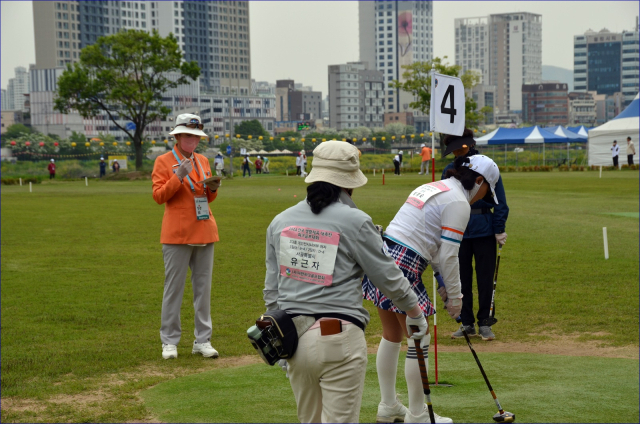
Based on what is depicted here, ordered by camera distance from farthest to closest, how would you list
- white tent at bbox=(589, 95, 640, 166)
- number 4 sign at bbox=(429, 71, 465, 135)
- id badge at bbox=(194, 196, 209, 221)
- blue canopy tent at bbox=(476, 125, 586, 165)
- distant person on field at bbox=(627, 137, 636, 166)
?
blue canopy tent at bbox=(476, 125, 586, 165) → white tent at bbox=(589, 95, 640, 166) → distant person on field at bbox=(627, 137, 636, 166) → id badge at bbox=(194, 196, 209, 221) → number 4 sign at bbox=(429, 71, 465, 135)

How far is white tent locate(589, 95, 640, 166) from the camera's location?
52.8 metres

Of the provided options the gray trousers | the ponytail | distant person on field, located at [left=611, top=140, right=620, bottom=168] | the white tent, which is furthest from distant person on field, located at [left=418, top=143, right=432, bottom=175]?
the ponytail

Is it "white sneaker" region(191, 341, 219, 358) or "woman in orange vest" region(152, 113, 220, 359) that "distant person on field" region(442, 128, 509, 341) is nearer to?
"white sneaker" region(191, 341, 219, 358)

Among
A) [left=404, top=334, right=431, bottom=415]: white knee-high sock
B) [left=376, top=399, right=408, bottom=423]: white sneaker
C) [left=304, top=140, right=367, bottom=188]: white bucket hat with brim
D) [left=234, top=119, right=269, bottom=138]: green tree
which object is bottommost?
[left=376, top=399, right=408, bottom=423]: white sneaker

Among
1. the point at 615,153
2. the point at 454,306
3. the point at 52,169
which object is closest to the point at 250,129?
the point at 52,169

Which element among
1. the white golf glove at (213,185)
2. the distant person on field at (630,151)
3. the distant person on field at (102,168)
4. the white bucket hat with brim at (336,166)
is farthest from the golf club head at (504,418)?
the distant person on field at (102,168)

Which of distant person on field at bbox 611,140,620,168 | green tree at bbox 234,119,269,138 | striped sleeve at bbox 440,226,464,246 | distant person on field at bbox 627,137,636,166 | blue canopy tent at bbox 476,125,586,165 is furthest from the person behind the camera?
green tree at bbox 234,119,269,138

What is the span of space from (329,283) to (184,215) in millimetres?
3721

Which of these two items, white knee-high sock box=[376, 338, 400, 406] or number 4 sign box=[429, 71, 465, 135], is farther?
number 4 sign box=[429, 71, 465, 135]

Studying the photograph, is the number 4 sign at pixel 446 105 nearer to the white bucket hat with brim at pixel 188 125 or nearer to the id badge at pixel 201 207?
the white bucket hat with brim at pixel 188 125

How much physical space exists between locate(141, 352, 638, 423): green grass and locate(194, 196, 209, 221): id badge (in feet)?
4.85

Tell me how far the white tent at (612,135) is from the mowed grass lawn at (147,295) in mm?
33068

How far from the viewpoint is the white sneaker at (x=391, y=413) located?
510 centimetres

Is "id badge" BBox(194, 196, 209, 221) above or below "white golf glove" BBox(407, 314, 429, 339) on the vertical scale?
above
